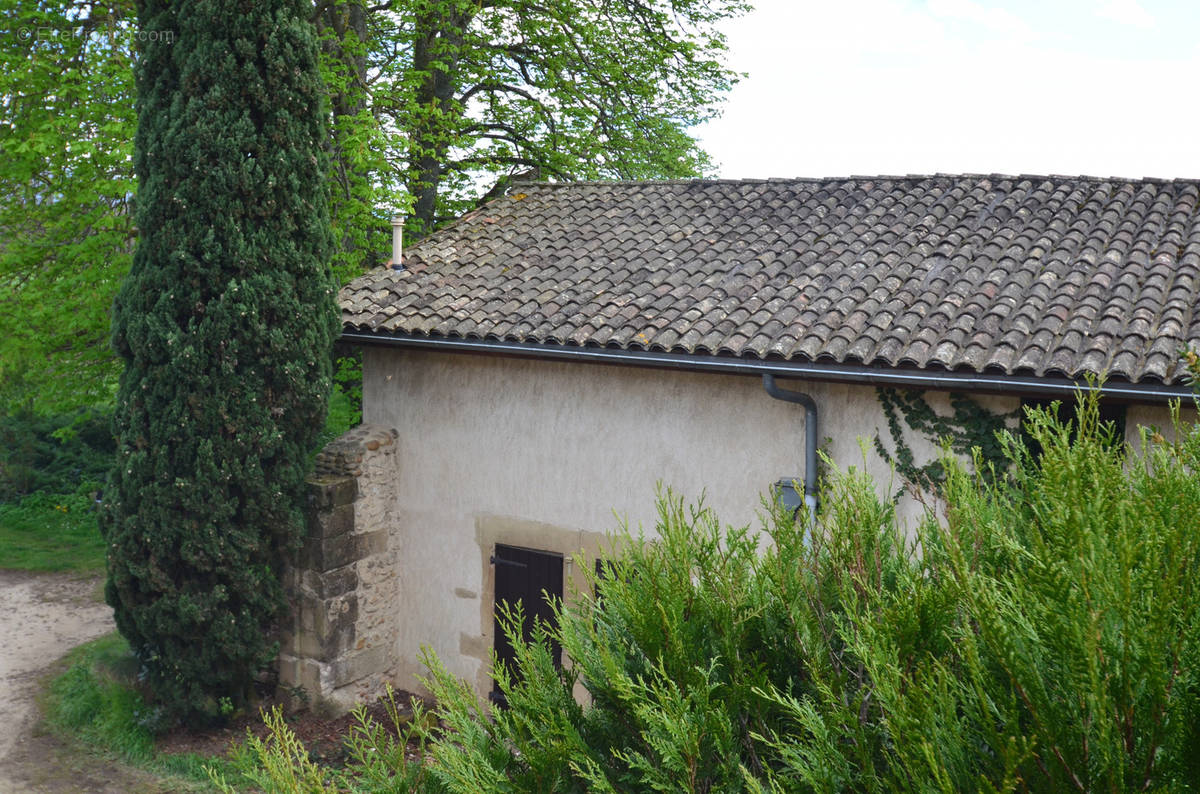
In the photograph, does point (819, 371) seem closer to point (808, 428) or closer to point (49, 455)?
point (808, 428)

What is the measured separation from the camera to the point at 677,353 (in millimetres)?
7043

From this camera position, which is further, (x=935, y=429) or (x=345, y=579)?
(x=345, y=579)

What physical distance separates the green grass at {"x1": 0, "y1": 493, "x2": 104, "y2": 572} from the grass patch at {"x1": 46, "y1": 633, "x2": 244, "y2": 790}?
4923mm

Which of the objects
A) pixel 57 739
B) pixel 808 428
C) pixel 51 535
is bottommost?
pixel 57 739

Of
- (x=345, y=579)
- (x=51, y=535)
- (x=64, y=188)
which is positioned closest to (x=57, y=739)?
(x=345, y=579)

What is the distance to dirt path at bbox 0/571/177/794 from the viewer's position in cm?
760

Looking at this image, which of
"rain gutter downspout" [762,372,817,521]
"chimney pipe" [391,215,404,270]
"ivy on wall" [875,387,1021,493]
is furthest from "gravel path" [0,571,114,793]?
"ivy on wall" [875,387,1021,493]

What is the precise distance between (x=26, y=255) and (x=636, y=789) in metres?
11.4

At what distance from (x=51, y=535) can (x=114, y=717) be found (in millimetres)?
8358

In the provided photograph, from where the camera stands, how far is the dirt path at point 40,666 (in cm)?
760

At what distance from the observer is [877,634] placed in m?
2.40

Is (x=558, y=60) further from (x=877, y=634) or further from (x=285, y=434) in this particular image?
(x=877, y=634)

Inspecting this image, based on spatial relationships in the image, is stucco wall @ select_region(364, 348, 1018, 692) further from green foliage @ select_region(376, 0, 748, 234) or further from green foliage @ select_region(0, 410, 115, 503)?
green foliage @ select_region(0, 410, 115, 503)

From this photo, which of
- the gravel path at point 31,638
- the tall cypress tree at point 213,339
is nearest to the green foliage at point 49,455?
the gravel path at point 31,638
